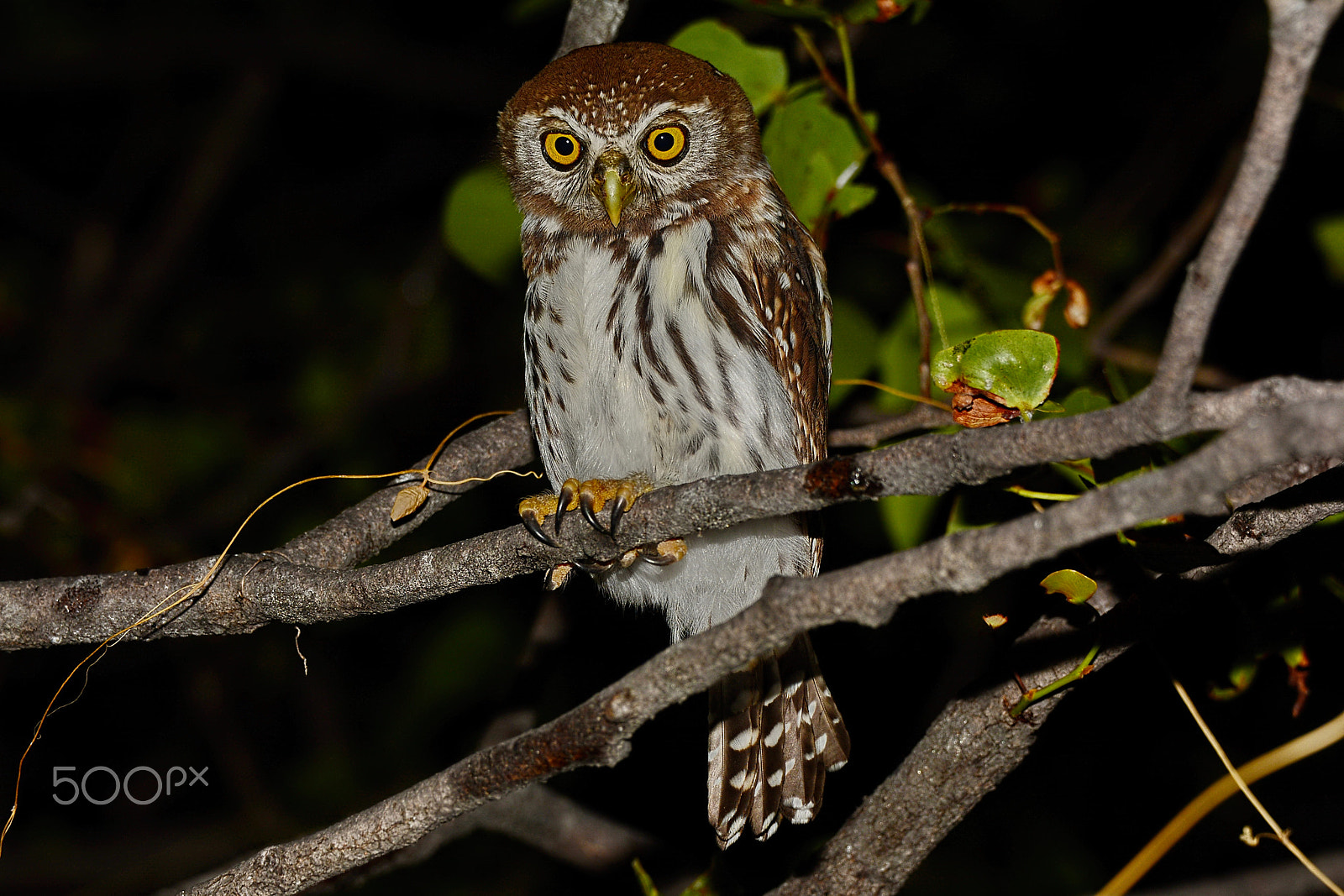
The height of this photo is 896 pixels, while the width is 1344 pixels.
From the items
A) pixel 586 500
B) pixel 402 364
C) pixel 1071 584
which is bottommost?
pixel 1071 584

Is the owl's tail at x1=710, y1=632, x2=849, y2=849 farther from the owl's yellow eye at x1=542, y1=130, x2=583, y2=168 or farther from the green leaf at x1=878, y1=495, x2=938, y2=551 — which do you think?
the owl's yellow eye at x1=542, y1=130, x2=583, y2=168

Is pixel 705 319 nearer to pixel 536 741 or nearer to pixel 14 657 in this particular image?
pixel 536 741

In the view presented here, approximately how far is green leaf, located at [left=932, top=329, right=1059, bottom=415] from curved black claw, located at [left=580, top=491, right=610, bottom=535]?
2.27ft

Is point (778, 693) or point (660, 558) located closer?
point (660, 558)

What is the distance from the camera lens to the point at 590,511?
2.13 meters

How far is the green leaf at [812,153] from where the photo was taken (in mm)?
2717

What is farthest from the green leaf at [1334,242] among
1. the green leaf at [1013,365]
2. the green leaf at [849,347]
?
the green leaf at [1013,365]

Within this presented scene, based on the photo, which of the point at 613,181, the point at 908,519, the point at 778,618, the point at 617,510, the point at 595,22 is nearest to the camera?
the point at 778,618

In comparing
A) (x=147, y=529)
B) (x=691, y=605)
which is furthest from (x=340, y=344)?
(x=691, y=605)

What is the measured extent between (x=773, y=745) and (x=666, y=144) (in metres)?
1.47

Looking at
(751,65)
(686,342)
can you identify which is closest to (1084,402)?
(686,342)

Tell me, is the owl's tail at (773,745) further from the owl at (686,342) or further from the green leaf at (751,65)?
the green leaf at (751,65)

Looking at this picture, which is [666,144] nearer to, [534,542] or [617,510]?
[617,510]

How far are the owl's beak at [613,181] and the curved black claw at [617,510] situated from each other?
0.73 metres
